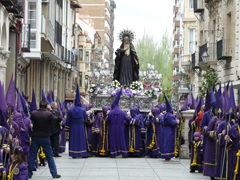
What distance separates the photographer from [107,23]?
302ft

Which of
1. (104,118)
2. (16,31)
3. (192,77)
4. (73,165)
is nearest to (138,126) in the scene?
(104,118)

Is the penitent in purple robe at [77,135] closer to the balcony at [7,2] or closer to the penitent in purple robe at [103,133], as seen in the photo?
the penitent in purple robe at [103,133]

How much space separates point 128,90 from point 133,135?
2.12m

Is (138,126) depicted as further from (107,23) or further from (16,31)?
(107,23)

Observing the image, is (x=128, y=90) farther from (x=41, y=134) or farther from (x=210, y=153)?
(x=210, y=153)

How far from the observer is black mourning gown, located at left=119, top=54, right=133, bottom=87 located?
19750 mm

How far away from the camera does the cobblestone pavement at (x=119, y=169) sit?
12.0 m

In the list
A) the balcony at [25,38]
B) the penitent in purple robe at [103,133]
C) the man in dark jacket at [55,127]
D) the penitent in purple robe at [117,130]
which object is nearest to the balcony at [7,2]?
the balcony at [25,38]

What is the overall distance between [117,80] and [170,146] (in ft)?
17.6

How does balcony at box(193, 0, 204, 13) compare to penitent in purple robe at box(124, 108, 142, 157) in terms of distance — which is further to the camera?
balcony at box(193, 0, 204, 13)

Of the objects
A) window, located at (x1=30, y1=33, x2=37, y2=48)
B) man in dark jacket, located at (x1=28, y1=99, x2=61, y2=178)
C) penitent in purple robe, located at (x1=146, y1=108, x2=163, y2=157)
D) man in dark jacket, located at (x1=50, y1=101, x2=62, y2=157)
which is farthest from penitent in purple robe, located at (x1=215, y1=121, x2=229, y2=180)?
window, located at (x1=30, y1=33, x2=37, y2=48)

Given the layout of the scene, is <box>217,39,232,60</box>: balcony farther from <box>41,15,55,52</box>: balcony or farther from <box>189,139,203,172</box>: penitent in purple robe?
<box>189,139,203,172</box>: penitent in purple robe

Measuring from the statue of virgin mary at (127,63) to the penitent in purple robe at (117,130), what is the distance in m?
3.47

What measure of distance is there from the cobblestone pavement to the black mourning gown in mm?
4206
